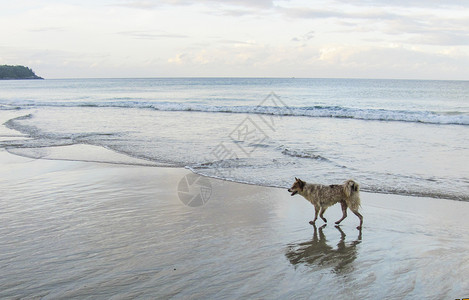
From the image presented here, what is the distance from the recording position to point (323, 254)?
5.19 meters

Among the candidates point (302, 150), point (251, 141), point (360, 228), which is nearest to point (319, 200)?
point (360, 228)

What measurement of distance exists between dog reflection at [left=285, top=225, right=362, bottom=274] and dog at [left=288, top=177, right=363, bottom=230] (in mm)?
606

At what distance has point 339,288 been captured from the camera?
4227mm

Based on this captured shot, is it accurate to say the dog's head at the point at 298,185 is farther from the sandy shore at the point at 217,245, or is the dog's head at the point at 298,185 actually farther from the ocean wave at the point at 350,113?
the ocean wave at the point at 350,113

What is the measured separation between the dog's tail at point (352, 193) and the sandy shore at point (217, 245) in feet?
1.27

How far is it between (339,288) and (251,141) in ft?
37.5

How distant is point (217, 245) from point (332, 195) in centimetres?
220

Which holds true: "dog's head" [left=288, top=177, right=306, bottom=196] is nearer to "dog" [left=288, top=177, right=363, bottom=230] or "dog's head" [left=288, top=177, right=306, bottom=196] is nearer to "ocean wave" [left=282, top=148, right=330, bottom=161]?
"dog" [left=288, top=177, right=363, bottom=230]

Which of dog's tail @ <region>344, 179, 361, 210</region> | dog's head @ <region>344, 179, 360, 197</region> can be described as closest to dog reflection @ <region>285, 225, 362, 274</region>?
dog's tail @ <region>344, 179, 361, 210</region>

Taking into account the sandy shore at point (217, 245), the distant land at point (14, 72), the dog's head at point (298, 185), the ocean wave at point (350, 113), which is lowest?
the sandy shore at point (217, 245)

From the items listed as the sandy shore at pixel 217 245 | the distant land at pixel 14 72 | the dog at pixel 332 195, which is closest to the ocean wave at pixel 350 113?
the sandy shore at pixel 217 245

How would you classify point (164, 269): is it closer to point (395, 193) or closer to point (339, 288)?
point (339, 288)

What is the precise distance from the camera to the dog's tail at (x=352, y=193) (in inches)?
244

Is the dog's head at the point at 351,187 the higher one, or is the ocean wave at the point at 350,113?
the ocean wave at the point at 350,113
